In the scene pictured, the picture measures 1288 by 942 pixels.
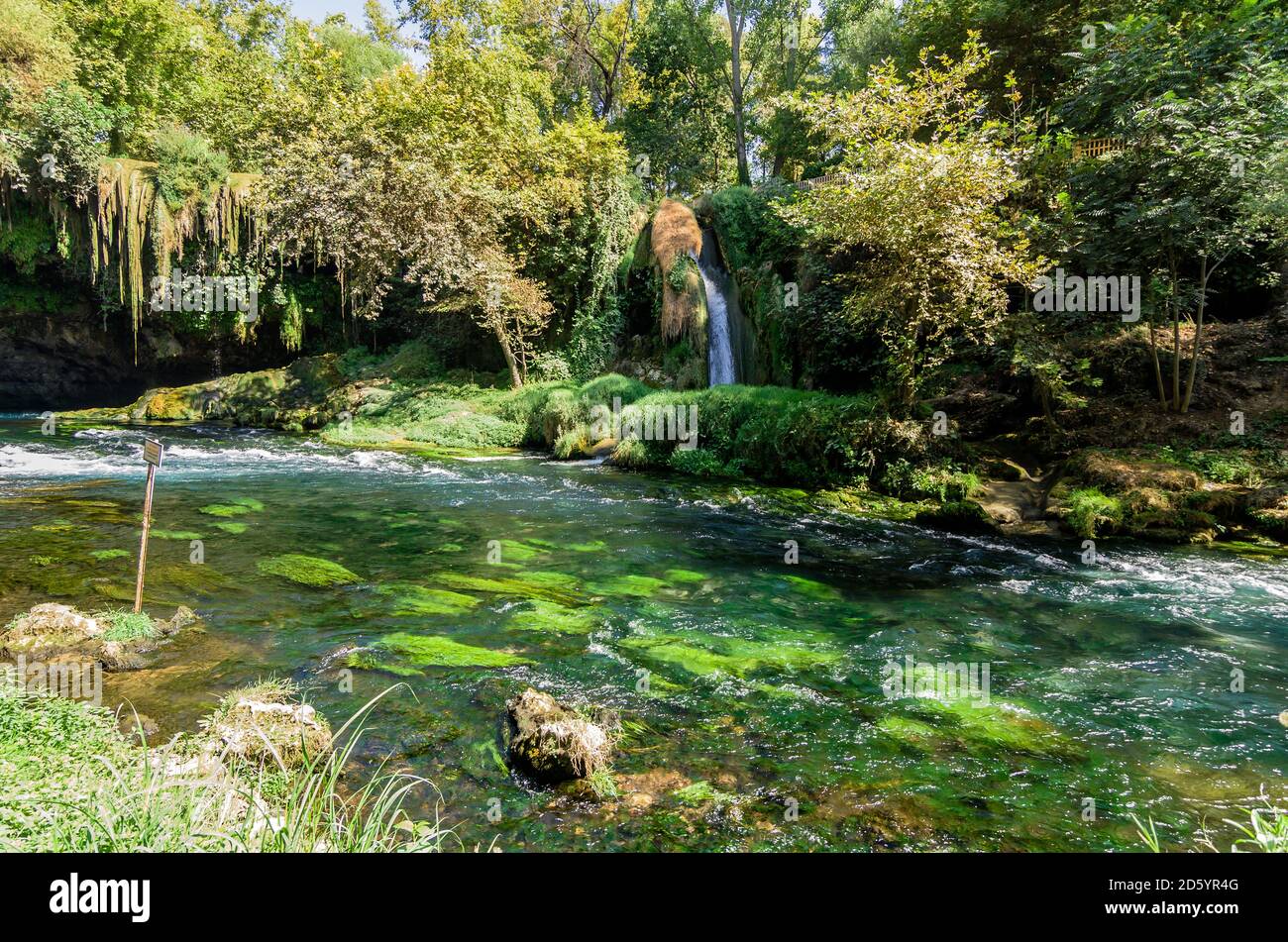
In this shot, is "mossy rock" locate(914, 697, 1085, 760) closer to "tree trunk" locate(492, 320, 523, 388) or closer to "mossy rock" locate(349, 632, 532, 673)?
"mossy rock" locate(349, 632, 532, 673)

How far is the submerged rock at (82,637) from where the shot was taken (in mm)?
4301

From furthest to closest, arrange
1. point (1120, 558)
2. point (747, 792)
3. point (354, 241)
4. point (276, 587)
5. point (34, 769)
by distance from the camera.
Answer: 1. point (354, 241)
2. point (1120, 558)
3. point (276, 587)
4. point (747, 792)
5. point (34, 769)

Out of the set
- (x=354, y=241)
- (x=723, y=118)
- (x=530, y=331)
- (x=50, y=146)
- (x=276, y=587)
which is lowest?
(x=276, y=587)

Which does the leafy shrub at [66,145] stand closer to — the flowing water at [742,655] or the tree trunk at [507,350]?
the tree trunk at [507,350]

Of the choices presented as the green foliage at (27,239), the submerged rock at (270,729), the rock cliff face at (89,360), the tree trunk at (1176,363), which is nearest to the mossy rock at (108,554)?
the submerged rock at (270,729)

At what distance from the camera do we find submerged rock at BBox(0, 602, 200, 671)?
430 centimetres

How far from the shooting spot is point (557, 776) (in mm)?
3471

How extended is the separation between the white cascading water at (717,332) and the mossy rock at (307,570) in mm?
12417

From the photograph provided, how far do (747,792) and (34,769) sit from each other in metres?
3.27

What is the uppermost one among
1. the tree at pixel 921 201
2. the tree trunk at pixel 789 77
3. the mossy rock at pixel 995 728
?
the tree trunk at pixel 789 77

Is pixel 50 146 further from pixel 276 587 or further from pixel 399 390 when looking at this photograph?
pixel 276 587

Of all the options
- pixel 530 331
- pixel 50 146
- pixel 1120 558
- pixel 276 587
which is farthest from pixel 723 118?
pixel 276 587

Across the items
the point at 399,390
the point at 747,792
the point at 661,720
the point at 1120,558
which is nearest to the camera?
the point at 747,792

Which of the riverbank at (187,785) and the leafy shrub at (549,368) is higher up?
the leafy shrub at (549,368)
